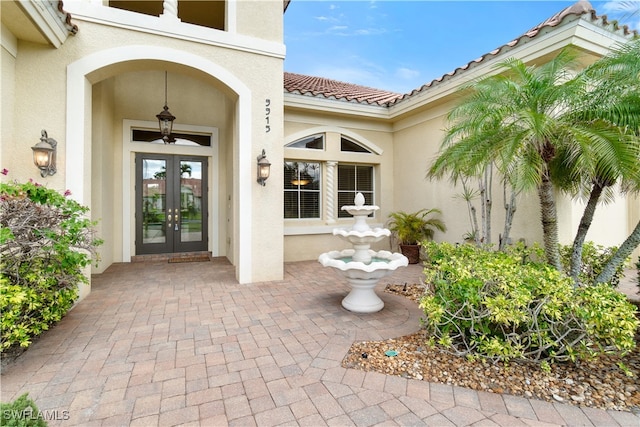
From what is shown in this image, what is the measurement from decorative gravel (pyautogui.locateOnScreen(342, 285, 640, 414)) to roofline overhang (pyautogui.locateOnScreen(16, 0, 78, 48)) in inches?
238

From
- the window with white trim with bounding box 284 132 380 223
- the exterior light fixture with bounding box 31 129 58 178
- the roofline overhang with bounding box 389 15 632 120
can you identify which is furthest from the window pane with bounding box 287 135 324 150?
the exterior light fixture with bounding box 31 129 58 178

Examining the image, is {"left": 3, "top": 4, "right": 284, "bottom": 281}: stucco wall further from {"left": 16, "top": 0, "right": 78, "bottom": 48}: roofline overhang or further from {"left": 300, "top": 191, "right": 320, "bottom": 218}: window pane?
{"left": 300, "top": 191, "right": 320, "bottom": 218}: window pane

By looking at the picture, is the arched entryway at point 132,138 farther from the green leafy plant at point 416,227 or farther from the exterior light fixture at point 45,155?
the green leafy plant at point 416,227

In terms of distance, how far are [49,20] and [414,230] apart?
27.2ft

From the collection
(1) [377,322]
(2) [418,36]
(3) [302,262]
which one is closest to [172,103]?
(3) [302,262]

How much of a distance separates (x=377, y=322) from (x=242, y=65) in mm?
5507

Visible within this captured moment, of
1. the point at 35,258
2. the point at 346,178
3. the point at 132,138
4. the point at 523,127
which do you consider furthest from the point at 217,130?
the point at 523,127

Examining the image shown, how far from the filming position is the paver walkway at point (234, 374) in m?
2.32

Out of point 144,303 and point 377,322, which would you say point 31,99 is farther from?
point 377,322

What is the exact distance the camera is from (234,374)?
289 centimetres

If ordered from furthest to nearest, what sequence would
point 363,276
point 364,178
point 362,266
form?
1. point 364,178
2. point 363,276
3. point 362,266

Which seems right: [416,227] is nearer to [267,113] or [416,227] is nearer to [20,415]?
[267,113]

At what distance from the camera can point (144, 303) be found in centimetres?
482

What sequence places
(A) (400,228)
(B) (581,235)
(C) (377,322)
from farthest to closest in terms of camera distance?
(A) (400,228)
(C) (377,322)
(B) (581,235)
